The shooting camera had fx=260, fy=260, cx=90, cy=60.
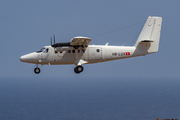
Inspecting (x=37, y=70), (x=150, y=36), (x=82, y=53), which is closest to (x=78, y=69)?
(x=82, y=53)

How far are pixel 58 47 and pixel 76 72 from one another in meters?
4.18

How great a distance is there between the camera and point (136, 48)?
36469mm

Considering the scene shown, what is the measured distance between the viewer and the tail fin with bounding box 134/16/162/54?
36594 mm

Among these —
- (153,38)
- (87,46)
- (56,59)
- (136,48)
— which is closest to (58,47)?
(56,59)

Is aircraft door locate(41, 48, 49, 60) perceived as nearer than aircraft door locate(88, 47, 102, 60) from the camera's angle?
No

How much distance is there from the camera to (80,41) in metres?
33.7

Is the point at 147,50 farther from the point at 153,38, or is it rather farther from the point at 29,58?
the point at 29,58

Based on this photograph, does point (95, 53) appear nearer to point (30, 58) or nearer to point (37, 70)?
point (37, 70)

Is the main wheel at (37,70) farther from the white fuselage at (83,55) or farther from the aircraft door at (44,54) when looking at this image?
the aircraft door at (44,54)

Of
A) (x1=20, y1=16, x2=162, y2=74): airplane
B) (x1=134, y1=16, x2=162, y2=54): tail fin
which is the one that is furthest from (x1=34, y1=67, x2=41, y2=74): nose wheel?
(x1=134, y1=16, x2=162, y2=54): tail fin

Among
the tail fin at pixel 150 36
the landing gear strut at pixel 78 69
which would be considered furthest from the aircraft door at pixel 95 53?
the tail fin at pixel 150 36

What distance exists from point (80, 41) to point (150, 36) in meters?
10.5

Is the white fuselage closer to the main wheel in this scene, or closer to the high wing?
the high wing

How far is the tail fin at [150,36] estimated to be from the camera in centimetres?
3659
